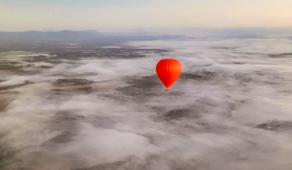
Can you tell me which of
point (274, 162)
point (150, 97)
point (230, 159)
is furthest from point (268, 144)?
point (150, 97)

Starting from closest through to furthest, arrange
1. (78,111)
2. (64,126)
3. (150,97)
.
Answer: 1. (64,126)
2. (78,111)
3. (150,97)

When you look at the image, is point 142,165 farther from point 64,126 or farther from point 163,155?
point 64,126

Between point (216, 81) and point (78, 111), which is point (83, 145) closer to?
point (78, 111)

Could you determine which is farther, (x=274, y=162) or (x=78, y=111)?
(x=78, y=111)

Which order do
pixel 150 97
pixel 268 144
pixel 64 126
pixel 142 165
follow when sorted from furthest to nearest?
pixel 150 97
pixel 64 126
pixel 268 144
pixel 142 165

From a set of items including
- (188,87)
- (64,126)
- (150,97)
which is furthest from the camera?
(188,87)

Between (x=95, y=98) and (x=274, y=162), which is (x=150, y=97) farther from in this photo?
(x=274, y=162)

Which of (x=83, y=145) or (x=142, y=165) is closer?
(x=142, y=165)

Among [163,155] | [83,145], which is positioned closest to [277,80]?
[163,155]

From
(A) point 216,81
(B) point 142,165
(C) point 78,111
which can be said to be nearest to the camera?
(B) point 142,165
